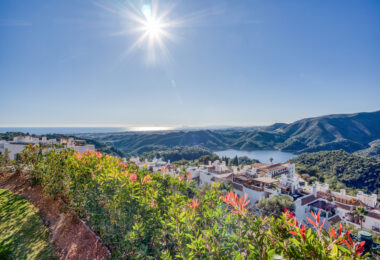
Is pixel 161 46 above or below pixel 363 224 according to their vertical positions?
above

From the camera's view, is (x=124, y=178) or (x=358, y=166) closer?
(x=124, y=178)

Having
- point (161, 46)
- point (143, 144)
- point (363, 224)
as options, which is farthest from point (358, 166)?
point (143, 144)

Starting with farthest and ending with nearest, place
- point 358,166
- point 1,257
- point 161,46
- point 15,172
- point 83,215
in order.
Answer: point 358,166 → point 161,46 → point 15,172 → point 83,215 → point 1,257

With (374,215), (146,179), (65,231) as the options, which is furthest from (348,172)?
(65,231)

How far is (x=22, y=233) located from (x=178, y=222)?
2.85 m

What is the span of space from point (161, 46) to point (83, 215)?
7204mm

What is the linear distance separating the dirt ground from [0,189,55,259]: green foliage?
0.31 feet

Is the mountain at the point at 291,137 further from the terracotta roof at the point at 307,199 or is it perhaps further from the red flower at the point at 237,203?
the red flower at the point at 237,203

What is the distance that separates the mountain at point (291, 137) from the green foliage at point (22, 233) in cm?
6539

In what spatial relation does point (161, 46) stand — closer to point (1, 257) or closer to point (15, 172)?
point (15, 172)

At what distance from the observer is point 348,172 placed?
3381cm

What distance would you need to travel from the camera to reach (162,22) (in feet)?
20.9

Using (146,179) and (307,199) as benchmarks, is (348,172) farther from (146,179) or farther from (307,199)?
(146,179)

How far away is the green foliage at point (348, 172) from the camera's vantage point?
30.4 meters
